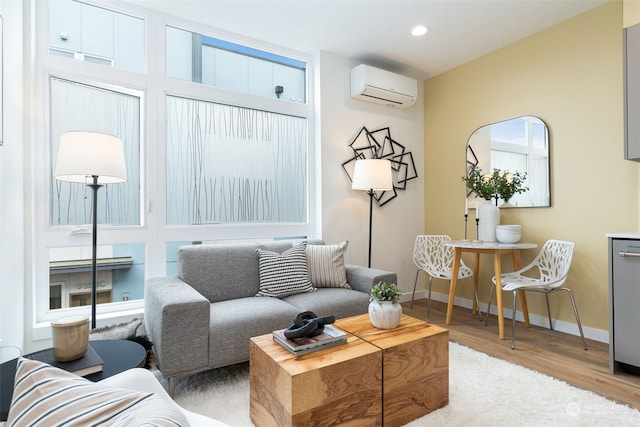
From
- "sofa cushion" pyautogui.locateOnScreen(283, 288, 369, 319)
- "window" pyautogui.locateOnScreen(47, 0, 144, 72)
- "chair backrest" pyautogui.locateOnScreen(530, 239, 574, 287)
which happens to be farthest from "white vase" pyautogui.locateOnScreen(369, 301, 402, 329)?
"window" pyautogui.locateOnScreen(47, 0, 144, 72)

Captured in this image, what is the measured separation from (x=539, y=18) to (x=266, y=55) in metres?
2.50

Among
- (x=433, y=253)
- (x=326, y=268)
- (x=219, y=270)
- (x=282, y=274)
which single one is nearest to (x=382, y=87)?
(x=433, y=253)

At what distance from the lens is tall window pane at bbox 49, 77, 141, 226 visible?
2500mm

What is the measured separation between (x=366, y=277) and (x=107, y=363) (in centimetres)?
190

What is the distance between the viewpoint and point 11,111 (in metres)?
2.02

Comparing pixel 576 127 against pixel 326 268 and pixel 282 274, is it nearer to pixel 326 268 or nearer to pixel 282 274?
pixel 326 268

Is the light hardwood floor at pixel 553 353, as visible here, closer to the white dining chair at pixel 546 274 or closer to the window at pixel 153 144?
the white dining chair at pixel 546 274

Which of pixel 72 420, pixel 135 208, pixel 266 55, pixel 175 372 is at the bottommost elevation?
pixel 175 372

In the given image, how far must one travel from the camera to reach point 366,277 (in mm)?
2805

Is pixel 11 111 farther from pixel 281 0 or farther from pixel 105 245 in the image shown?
pixel 281 0

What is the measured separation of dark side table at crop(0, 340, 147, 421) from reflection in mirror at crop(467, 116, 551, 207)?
131 inches

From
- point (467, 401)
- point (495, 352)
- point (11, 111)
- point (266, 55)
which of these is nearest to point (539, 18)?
point (266, 55)

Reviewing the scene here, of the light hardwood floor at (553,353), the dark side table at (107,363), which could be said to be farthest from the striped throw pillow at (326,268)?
the dark side table at (107,363)

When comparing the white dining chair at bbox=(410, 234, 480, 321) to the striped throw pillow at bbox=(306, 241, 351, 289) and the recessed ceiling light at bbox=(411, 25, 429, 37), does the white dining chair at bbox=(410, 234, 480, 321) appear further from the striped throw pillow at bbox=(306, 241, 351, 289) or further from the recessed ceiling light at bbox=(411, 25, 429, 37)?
the recessed ceiling light at bbox=(411, 25, 429, 37)
